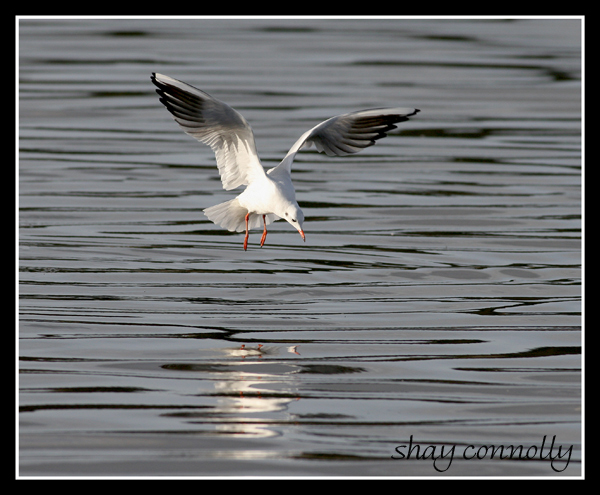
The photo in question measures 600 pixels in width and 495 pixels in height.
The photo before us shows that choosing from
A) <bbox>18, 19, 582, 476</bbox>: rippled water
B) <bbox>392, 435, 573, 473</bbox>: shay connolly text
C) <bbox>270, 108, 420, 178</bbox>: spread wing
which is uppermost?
<bbox>270, 108, 420, 178</bbox>: spread wing

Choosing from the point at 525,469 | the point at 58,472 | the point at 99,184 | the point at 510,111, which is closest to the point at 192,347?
the point at 58,472

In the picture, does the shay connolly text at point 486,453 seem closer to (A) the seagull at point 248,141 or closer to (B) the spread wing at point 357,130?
(A) the seagull at point 248,141

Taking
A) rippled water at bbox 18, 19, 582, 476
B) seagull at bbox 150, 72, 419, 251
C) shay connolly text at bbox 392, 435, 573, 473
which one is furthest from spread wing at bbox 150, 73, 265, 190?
shay connolly text at bbox 392, 435, 573, 473

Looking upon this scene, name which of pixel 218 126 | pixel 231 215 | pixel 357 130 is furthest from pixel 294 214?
pixel 357 130

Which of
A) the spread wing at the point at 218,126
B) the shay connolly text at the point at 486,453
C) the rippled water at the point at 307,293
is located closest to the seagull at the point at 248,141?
the spread wing at the point at 218,126

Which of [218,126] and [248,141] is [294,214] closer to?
[248,141]

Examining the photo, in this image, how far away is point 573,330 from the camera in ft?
31.0

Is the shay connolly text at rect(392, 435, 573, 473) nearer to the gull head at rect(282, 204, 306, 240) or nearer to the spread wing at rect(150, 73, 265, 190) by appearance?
the gull head at rect(282, 204, 306, 240)

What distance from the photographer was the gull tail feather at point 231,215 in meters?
11.0

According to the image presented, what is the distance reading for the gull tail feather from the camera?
10992mm

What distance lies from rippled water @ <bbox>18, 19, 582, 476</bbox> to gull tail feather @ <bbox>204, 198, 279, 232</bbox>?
1.62 ft

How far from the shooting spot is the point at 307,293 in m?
10.4

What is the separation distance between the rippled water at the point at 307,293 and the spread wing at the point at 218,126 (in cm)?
111

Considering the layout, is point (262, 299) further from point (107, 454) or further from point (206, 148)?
point (206, 148)
